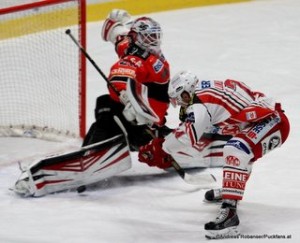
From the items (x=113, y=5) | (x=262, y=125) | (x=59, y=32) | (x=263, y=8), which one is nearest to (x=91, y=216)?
(x=262, y=125)

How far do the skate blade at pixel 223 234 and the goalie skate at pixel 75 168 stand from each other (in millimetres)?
806

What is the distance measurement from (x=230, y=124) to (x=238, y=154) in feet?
0.71

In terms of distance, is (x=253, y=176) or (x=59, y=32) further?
(x=59, y=32)

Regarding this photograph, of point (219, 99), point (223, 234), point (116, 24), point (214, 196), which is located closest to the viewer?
point (223, 234)

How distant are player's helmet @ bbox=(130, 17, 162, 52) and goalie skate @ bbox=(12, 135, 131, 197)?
0.50m

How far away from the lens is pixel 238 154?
3613mm

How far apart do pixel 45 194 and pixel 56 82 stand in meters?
1.35

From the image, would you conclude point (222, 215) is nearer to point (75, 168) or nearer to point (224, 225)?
point (224, 225)

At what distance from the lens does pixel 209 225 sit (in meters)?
3.60

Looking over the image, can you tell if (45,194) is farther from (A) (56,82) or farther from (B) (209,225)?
(A) (56,82)

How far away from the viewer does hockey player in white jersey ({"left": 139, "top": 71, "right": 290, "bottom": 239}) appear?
3621mm

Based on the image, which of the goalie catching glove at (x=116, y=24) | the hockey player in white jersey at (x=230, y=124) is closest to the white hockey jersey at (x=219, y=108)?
the hockey player in white jersey at (x=230, y=124)

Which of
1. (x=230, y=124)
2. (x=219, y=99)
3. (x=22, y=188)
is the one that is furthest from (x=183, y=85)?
(x=22, y=188)

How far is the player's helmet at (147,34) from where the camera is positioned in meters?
4.34
